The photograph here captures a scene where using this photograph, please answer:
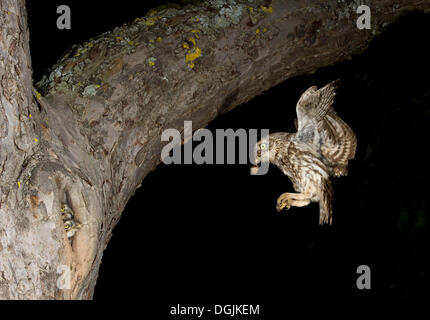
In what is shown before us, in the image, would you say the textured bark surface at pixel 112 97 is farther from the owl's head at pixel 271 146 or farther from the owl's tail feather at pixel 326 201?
the owl's tail feather at pixel 326 201

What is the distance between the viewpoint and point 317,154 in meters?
1.20

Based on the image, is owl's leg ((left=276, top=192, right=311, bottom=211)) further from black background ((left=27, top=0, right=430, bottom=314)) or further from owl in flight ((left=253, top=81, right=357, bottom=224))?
black background ((left=27, top=0, right=430, bottom=314))

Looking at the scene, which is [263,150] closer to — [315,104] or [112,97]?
[315,104]

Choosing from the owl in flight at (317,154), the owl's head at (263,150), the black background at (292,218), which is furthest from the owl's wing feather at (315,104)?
the black background at (292,218)

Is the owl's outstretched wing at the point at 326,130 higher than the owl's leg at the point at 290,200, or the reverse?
the owl's outstretched wing at the point at 326,130

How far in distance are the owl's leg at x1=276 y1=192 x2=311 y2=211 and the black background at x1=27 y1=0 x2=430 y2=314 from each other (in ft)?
1.58

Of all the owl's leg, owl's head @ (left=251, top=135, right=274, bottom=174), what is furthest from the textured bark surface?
the owl's leg

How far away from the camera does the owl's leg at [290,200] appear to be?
1.18 meters

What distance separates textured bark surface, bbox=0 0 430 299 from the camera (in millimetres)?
783

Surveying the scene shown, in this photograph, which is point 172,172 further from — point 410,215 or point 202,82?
point 410,215

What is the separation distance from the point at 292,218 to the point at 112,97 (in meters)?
0.92

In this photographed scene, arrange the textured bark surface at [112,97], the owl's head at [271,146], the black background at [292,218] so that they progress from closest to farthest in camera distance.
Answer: the textured bark surface at [112,97], the owl's head at [271,146], the black background at [292,218]

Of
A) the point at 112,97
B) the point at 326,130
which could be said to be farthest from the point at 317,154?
the point at 112,97

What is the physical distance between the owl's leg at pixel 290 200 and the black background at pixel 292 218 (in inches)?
19.0
